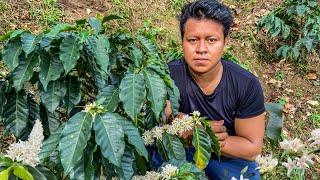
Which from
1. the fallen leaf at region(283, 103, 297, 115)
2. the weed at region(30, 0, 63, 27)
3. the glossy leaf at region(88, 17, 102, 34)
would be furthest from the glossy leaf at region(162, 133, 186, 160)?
the fallen leaf at region(283, 103, 297, 115)

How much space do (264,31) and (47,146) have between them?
4.18m

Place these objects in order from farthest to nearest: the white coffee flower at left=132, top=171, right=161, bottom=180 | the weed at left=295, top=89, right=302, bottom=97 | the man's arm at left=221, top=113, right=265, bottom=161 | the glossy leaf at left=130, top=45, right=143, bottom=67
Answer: the weed at left=295, top=89, right=302, bottom=97 < the man's arm at left=221, top=113, right=265, bottom=161 < the glossy leaf at left=130, top=45, right=143, bottom=67 < the white coffee flower at left=132, top=171, right=161, bottom=180

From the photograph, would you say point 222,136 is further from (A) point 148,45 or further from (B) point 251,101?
(A) point 148,45

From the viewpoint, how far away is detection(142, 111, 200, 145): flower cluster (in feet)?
6.33

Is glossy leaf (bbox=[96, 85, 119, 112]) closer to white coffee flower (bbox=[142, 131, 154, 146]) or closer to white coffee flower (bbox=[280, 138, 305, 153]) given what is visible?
white coffee flower (bbox=[142, 131, 154, 146])

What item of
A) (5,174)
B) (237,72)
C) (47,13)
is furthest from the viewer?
(47,13)

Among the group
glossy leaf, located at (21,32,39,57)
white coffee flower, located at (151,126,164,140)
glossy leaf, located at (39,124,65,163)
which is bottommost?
white coffee flower, located at (151,126,164,140)

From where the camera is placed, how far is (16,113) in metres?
1.89

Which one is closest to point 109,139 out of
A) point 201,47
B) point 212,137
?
point 212,137

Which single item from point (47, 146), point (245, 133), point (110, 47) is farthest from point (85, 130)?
point (245, 133)

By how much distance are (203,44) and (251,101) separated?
40 centimetres

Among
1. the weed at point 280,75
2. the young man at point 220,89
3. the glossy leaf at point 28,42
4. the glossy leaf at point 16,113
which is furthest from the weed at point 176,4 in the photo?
the glossy leaf at point 28,42

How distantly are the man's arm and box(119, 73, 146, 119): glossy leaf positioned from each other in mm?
859

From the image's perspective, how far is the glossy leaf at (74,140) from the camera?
4.66 feet
